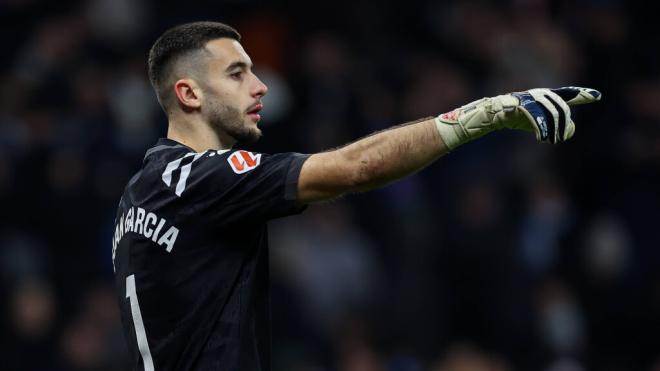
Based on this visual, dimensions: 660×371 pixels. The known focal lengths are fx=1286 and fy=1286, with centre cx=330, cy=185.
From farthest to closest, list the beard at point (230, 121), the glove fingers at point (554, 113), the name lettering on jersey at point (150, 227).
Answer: the beard at point (230, 121), the name lettering on jersey at point (150, 227), the glove fingers at point (554, 113)

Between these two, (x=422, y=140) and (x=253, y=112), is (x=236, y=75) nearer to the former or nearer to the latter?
(x=253, y=112)

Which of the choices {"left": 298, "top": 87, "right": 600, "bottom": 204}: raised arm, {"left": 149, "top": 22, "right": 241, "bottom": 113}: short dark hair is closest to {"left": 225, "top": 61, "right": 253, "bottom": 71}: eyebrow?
{"left": 149, "top": 22, "right": 241, "bottom": 113}: short dark hair

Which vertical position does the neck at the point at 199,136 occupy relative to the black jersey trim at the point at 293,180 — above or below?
above

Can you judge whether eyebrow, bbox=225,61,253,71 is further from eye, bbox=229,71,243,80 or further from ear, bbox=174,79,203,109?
ear, bbox=174,79,203,109

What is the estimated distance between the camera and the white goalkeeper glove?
4.13 meters

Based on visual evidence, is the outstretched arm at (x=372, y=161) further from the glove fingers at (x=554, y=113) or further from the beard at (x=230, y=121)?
the beard at (x=230, y=121)

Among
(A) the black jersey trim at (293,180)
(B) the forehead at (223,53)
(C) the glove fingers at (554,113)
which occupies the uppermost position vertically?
(B) the forehead at (223,53)

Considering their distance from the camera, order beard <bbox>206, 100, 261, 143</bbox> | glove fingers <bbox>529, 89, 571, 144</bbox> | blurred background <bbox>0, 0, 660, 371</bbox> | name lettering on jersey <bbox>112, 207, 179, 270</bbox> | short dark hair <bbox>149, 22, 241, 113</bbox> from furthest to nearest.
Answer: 1. blurred background <bbox>0, 0, 660, 371</bbox>
2. short dark hair <bbox>149, 22, 241, 113</bbox>
3. beard <bbox>206, 100, 261, 143</bbox>
4. name lettering on jersey <bbox>112, 207, 179, 270</bbox>
5. glove fingers <bbox>529, 89, 571, 144</bbox>

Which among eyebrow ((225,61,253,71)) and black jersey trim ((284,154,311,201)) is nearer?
black jersey trim ((284,154,311,201))

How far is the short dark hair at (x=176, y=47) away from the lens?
16.1 feet

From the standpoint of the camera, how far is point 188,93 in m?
4.85

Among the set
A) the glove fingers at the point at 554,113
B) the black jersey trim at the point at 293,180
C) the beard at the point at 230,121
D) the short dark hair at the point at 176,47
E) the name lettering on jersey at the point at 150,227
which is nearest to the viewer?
the glove fingers at the point at 554,113

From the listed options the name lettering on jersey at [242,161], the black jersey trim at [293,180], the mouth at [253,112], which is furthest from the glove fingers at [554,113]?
the mouth at [253,112]

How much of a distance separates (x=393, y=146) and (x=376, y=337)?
5410mm
